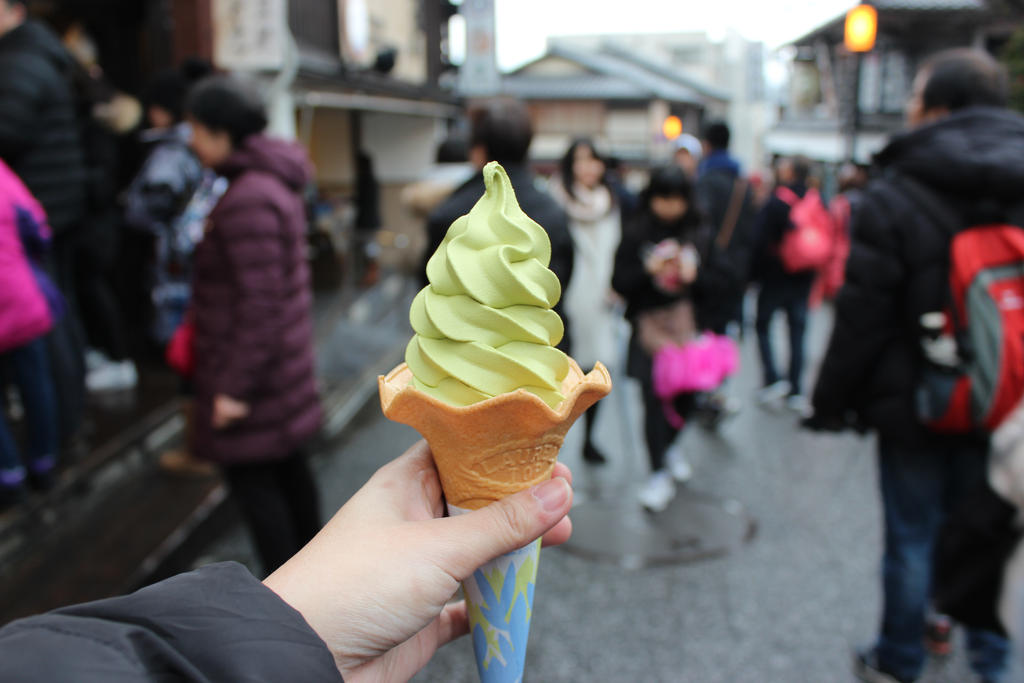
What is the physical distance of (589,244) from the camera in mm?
4668

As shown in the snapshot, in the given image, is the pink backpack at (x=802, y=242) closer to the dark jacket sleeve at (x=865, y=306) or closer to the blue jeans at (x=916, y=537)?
the dark jacket sleeve at (x=865, y=306)

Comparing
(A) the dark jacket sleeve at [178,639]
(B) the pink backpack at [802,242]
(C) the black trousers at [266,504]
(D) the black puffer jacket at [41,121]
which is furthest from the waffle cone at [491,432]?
(B) the pink backpack at [802,242]

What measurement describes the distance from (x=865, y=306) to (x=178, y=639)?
248cm

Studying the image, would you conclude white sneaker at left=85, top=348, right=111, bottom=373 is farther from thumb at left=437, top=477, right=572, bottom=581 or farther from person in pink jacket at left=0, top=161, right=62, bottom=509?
thumb at left=437, top=477, right=572, bottom=581

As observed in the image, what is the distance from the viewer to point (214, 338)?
2.81 metres

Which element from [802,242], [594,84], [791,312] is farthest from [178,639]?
[594,84]

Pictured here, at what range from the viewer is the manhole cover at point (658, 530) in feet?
13.1

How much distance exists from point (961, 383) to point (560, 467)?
179 centimetres

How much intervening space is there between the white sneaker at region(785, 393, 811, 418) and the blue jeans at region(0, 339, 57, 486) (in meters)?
5.40

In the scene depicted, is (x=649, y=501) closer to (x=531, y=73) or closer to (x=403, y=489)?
(x=403, y=489)

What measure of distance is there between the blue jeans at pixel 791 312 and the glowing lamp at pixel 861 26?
14.2 feet

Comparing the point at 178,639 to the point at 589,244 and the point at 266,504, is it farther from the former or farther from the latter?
the point at 589,244

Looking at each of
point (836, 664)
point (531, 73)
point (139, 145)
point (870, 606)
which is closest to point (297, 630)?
point (836, 664)

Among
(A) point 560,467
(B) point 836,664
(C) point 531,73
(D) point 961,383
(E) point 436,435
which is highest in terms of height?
(C) point 531,73
